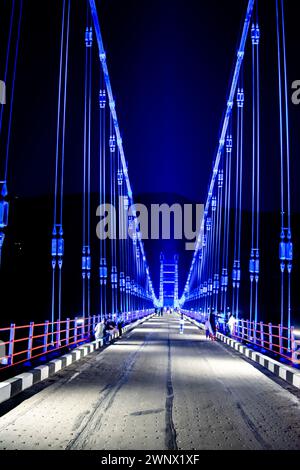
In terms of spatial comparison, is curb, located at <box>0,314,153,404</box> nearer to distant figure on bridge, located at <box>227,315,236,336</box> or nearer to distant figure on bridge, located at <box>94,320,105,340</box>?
distant figure on bridge, located at <box>94,320,105,340</box>

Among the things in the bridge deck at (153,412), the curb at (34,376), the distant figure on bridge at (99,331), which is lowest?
the bridge deck at (153,412)

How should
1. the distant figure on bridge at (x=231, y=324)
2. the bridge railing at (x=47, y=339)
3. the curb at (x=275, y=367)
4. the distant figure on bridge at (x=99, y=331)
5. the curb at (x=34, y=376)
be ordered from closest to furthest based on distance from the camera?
the curb at (x=34, y=376)
the bridge railing at (x=47, y=339)
the curb at (x=275, y=367)
the distant figure on bridge at (x=99, y=331)
the distant figure on bridge at (x=231, y=324)

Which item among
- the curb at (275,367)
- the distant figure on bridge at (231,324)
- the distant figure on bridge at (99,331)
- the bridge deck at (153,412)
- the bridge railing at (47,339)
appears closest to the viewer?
the bridge deck at (153,412)

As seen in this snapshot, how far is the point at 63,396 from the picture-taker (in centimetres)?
814

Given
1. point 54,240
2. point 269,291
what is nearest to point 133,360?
point 54,240

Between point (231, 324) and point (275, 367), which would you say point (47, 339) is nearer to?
point (275, 367)

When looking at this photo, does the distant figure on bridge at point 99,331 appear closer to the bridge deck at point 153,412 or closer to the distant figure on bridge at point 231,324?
the distant figure on bridge at point 231,324

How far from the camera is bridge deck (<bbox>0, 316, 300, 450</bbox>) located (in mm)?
5461

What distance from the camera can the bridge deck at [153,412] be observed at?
5461 millimetres

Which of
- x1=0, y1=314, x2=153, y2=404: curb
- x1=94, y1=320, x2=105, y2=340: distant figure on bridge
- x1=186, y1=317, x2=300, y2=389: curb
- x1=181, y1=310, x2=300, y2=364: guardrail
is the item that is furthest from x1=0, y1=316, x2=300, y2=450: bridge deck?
x1=94, y1=320, x2=105, y2=340: distant figure on bridge

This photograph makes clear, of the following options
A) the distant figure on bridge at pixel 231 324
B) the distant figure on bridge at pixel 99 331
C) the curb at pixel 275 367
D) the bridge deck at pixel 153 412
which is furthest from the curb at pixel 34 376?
the distant figure on bridge at pixel 231 324

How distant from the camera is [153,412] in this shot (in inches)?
276

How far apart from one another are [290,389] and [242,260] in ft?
312
